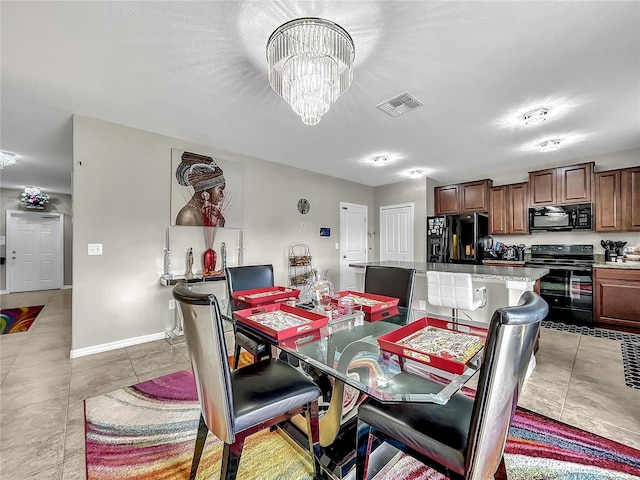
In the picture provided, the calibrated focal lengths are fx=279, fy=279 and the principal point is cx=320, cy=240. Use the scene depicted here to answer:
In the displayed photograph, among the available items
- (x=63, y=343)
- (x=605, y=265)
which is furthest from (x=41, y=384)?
(x=605, y=265)

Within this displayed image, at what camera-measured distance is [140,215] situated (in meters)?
3.26

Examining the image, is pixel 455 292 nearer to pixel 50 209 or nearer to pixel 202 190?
pixel 202 190

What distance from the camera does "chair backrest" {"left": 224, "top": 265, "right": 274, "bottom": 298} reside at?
250 cm

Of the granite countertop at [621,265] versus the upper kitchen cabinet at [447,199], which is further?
the upper kitchen cabinet at [447,199]

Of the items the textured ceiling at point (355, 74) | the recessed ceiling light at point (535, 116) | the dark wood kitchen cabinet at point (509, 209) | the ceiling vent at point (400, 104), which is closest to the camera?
the textured ceiling at point (355, 74)

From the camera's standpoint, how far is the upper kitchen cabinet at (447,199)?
210 inches

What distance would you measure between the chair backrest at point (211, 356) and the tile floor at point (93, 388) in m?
1.03

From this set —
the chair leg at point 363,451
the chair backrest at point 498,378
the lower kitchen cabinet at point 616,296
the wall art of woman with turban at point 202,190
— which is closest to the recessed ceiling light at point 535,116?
the lower kitchen cabinet at point 616,296

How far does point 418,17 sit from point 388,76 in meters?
0.58

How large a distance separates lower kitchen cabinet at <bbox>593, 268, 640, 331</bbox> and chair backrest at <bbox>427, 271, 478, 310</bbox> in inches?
99.8

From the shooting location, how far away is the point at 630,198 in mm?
3695

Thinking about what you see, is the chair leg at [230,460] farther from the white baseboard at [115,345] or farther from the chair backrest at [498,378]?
the white baseboard at [115,345]

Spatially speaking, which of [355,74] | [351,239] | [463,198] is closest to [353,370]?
[355,74]

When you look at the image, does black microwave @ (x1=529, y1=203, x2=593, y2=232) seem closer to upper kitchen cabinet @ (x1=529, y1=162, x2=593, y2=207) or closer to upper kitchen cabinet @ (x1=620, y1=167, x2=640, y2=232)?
upper kitchen cabinet @ (x1=529, y1=162, x2=593, y2=207)
